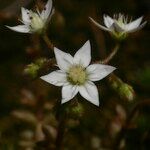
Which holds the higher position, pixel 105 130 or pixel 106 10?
pixel 106 10

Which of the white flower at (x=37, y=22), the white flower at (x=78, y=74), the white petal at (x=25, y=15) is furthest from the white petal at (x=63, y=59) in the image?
the white petal at (x=25, y=15)

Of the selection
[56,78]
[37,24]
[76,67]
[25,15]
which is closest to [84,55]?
[76,67]

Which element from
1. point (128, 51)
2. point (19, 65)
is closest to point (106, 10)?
point (128, 51)

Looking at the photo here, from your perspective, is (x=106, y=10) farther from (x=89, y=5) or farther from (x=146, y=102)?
(x=146, y=102)

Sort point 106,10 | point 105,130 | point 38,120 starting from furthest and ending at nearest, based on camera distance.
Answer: point 106,10 → point 105,130 → point 38,120

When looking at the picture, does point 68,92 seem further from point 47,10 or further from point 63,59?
point 47,10

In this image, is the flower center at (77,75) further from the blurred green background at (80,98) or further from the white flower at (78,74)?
the blurred green background at (80,98)

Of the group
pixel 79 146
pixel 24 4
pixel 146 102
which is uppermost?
pixel 24 4

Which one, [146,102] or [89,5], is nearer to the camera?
[146,102]
